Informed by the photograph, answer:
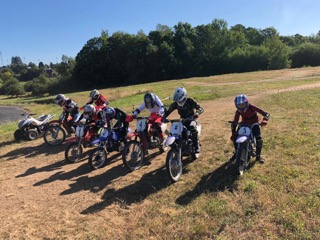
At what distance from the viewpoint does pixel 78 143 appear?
9.16 meters

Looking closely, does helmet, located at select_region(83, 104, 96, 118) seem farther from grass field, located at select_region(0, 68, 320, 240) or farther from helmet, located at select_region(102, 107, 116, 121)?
grass field, located at select_region(0, 68, 320, 240)

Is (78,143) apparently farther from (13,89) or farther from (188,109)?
(13,89)

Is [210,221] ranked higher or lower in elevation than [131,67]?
lower

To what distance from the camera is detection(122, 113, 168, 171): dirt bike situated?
780cm

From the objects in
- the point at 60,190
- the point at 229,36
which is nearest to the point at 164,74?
the point at 229,36

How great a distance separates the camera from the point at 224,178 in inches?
273

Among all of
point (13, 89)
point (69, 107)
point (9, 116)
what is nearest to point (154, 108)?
point (69, 107)

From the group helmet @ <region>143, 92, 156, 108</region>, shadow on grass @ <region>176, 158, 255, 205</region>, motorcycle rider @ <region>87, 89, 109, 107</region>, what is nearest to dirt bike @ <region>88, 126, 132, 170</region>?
helmet @ <region>143, 92, 156, 108</region>

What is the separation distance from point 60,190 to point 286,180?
496 centimetres

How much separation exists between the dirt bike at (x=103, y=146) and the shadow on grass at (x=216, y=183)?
2.32m

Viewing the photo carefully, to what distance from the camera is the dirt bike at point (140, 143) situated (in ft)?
25.6

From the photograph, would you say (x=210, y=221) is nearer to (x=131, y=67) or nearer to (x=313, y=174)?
(x=313, y=174)

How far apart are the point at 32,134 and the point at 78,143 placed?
470 centimetres

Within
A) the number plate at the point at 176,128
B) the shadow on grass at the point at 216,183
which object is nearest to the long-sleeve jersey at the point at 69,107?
the number plate at the point at 176,128
